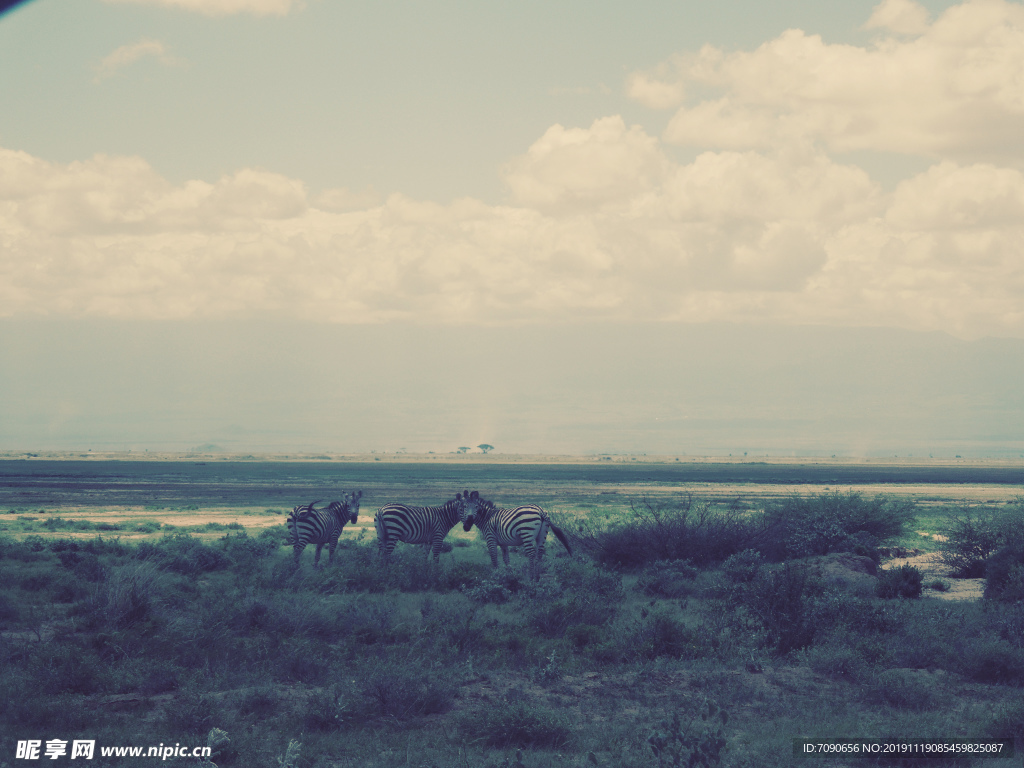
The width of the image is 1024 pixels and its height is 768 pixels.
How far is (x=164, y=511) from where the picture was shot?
4897cm

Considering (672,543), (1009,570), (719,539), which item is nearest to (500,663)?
(672,543)

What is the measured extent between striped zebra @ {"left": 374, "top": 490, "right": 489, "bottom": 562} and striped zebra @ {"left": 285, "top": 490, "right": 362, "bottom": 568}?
3.29ft

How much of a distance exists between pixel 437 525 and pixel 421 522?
1.46ft

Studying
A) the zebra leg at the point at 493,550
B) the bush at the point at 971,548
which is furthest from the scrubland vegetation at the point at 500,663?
the bush at the point at 971,548

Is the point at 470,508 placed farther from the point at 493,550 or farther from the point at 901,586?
the point at 901,586

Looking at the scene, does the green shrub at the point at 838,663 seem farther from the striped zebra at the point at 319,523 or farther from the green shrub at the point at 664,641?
the striped zebra at the point at 319,523

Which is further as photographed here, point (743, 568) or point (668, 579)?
point (668, 579)

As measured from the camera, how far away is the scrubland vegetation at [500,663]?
A: 9.95 metres

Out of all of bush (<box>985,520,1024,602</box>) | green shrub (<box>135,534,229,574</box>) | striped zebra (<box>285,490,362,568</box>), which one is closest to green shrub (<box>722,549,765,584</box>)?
bush (<box>985,520,1024,602</box>)

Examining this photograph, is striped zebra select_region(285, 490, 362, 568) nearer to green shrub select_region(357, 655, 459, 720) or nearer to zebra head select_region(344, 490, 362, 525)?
zebra head select_region(344, 490, 362, 525)

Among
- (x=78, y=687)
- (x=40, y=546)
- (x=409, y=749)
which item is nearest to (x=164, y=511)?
(x=40, y=546)

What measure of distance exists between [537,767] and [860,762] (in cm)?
358

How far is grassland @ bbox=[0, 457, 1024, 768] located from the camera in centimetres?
998

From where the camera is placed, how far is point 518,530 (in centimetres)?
2189
